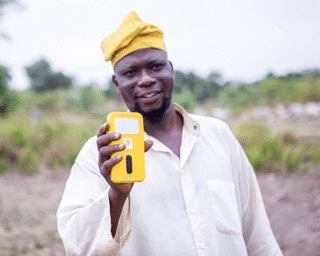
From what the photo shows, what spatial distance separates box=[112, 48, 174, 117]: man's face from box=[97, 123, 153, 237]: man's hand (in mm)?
398

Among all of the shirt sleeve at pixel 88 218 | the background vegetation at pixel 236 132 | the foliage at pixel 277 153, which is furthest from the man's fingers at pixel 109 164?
the foliage at pixel 277 153

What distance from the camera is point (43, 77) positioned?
35.2m

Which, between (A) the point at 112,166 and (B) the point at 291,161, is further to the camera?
(B) the point at 291,161

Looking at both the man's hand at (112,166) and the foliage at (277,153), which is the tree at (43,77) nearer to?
the foliage at (277,153)

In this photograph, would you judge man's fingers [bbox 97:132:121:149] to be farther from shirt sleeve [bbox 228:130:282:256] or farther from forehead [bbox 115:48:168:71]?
shirt sleeve [bbox 228:130:282:256]

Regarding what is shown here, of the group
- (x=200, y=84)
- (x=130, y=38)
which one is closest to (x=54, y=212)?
(x=200, y=84)

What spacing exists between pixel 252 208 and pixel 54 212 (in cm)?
432

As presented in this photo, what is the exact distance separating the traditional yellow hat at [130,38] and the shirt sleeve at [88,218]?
55 cm

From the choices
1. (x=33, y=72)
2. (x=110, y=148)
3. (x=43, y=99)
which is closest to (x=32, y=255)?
(x=110, y=148)

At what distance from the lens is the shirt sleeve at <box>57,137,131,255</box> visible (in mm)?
1376

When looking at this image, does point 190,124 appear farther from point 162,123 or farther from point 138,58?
point 138,58

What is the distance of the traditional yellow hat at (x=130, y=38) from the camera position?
68.4 inches

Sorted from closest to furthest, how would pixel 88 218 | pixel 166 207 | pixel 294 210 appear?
pixel 88 218
pixel 166 207
pixel 294 210

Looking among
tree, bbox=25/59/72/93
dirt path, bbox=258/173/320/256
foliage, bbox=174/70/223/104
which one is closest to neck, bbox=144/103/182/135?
foliage, bbox=174/70/223/104
